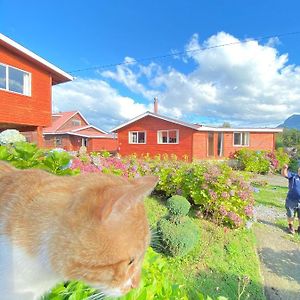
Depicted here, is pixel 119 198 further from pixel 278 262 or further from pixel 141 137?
pixel 141 137

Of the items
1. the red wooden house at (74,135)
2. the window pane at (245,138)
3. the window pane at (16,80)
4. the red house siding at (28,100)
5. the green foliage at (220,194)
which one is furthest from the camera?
the red wooden house at (74,135)

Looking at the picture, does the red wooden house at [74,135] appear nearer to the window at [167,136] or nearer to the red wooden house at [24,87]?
the window at [167,136]

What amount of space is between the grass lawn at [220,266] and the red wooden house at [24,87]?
415 inches

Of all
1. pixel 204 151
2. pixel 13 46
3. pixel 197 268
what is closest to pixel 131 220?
pixel 197 268

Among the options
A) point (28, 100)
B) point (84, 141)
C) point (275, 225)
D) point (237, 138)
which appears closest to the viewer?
point (275, 225)

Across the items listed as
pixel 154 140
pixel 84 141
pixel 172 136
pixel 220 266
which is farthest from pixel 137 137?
pixel 220 266

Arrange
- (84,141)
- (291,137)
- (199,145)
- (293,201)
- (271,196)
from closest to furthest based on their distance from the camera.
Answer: (293,201) → (271,196) → (199,145) → (84,141) → (291,137)

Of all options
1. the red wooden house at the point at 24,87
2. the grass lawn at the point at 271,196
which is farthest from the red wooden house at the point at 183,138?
the red wooden house at the point at 24,87

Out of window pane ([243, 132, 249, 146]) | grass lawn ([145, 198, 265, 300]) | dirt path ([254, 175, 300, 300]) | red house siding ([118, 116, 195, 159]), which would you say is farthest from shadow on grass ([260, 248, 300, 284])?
window pane ([243, 132, 249, 146])

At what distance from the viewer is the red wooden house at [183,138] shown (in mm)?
25080

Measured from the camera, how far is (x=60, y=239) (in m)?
1.24

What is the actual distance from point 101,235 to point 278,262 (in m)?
5.70

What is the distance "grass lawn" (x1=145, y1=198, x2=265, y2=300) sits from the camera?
4508mm

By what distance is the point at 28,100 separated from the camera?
47.3 ft
